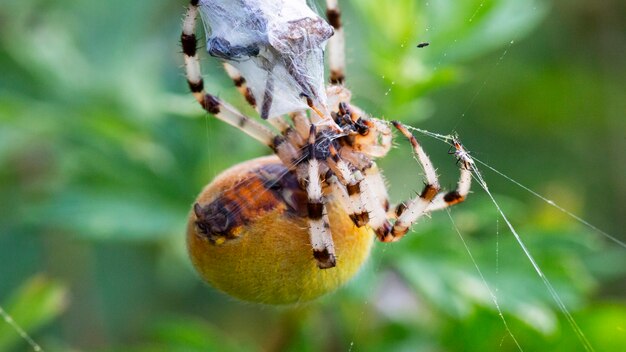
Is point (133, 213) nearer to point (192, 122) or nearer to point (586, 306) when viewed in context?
point (192, 122)

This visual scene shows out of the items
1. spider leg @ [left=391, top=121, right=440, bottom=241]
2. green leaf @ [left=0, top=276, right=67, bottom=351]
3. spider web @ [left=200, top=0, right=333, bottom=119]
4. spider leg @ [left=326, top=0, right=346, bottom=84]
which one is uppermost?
spider web @ [left=200, top=0, right=333, bottom=119]

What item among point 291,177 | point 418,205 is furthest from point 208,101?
point 418,205

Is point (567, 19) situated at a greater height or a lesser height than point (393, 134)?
lesser

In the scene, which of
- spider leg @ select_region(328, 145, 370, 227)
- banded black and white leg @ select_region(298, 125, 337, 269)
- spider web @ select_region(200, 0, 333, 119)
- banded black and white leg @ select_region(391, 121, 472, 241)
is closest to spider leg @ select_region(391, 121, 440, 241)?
banded black and white leg @ select_region(391, 121, 472, 241)

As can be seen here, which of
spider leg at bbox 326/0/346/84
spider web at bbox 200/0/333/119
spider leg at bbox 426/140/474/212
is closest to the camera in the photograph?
spider web at bbox 200/0/333/119

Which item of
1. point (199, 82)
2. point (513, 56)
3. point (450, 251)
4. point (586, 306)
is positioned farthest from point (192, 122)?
point (513, 56)

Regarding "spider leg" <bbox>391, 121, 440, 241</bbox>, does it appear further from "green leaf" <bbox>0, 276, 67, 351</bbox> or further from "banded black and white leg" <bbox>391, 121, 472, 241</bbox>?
"green leaf" <bbox>0, 276, 67, 351</bbox>

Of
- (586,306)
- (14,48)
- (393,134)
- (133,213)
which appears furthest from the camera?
(14,48)
